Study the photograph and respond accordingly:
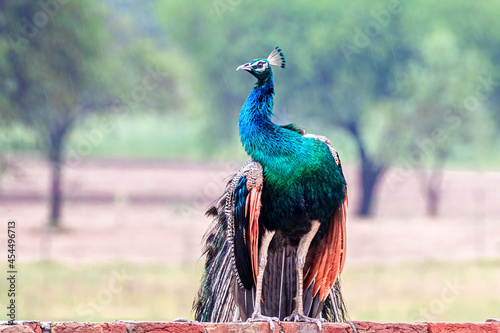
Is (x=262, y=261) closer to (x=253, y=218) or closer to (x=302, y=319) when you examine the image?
(x=253, y=218)

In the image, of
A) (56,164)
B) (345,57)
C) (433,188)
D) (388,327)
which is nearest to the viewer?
(388,327)

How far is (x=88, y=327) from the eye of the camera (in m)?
6.08

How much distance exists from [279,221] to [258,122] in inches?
28.7

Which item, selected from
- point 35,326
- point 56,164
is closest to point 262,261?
→ point 35,326

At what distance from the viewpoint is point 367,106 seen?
37.2 meters

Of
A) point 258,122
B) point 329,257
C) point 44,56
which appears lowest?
point 329,257

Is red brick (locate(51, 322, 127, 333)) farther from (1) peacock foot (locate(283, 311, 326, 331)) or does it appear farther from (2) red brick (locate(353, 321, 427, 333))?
(2) red brick (locate(353, 321, 427, 333))

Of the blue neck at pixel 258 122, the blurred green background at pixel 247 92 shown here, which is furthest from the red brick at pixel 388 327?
the blurred green background at pixel 247 92

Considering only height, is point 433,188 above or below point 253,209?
above

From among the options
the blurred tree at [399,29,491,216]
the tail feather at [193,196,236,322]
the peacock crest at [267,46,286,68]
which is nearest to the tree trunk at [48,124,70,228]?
the blurred tree at [399,29,491,216]

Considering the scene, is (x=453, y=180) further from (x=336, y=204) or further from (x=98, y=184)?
(x=336, y=204)

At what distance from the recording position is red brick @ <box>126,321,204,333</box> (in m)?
6.23

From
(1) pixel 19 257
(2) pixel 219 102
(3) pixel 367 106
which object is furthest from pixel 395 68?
(1) pixel 19 257

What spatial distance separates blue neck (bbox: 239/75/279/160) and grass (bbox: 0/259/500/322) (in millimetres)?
10320
